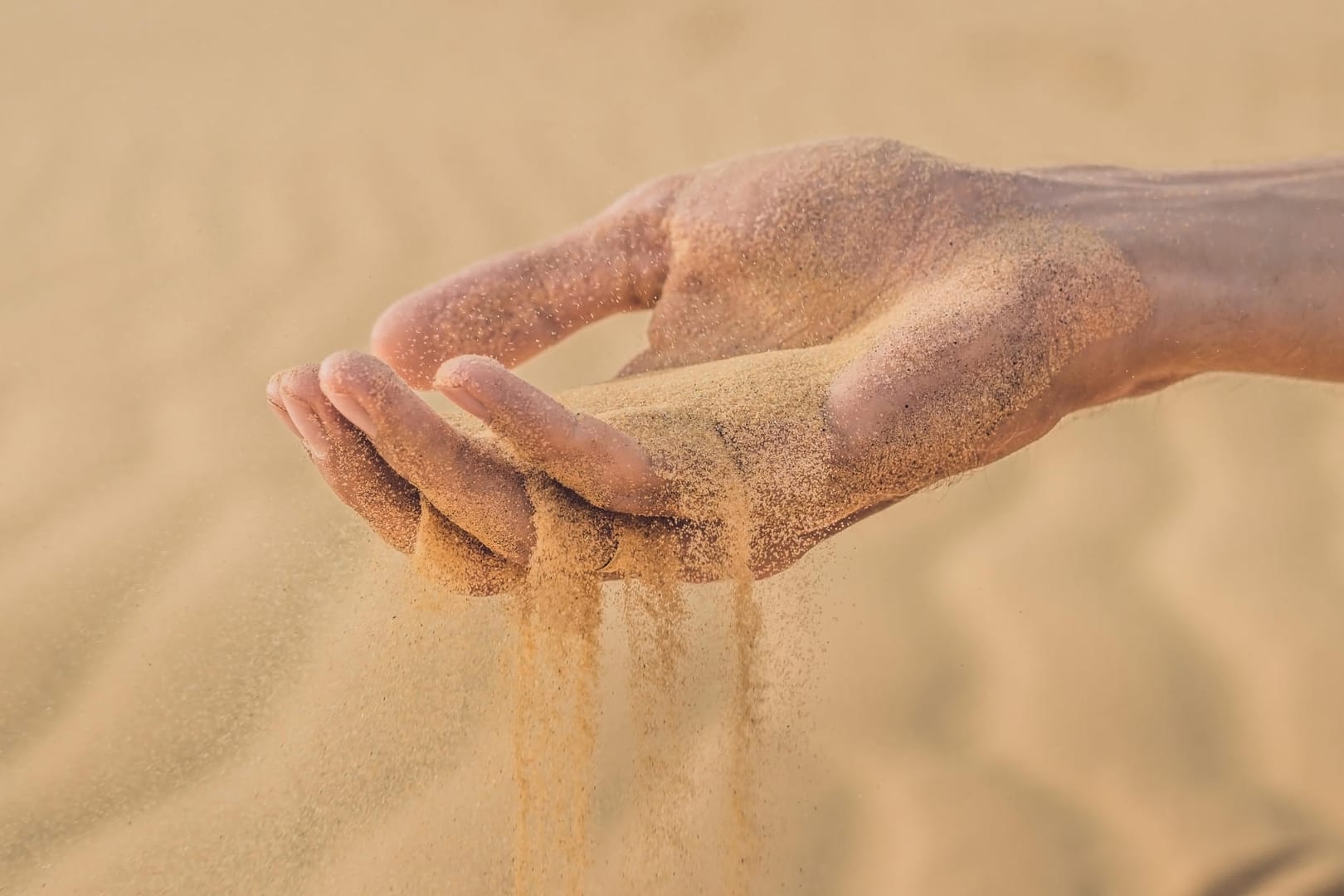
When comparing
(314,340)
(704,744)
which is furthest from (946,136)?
(704,744)

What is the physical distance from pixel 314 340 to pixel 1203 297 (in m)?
2.45

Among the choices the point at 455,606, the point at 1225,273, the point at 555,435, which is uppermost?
the point at 555,435

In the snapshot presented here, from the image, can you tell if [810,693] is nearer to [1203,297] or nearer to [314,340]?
[1203,297]

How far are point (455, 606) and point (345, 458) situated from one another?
1.02 ft

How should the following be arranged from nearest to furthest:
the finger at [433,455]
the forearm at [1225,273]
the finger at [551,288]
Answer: the finger at [433,455] < the forearm at [1225,273] < the finger at [551,288]

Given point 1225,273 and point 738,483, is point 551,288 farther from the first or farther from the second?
point 1225,273

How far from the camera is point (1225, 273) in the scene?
6.15 ft

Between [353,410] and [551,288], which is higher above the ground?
[353,410]

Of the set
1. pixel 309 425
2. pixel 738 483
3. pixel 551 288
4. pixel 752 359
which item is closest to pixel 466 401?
pixel 309 425

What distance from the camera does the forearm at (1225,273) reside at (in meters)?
1.84

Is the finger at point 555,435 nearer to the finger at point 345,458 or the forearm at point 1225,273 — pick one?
the finger at point 345,458

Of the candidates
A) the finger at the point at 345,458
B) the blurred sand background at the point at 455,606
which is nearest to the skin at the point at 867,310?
the finger at the point at 345,458

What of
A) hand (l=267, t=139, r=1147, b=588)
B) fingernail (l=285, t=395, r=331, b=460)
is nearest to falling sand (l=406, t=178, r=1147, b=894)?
hand (l=267, t=139, r=1147, b=588)

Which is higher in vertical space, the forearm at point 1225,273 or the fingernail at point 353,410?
the fingernail at point 353,410
